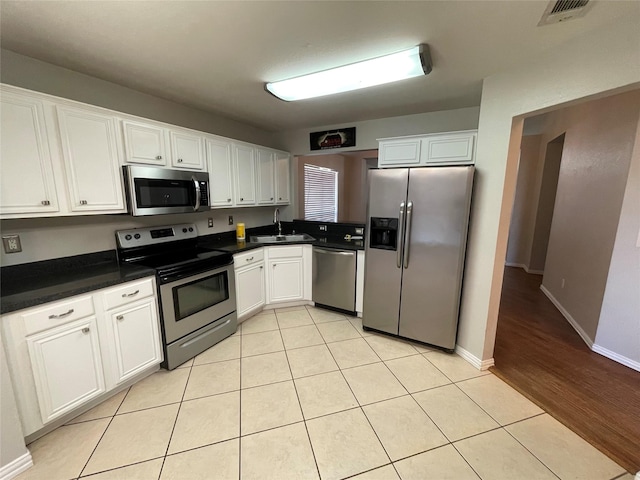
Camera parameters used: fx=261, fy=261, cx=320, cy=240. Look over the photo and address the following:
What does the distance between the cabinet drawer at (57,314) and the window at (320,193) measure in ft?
10.1

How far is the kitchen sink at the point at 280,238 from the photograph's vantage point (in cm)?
355

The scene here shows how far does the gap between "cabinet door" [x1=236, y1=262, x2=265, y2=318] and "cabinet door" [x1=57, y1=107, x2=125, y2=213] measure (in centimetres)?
132

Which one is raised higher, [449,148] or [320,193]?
[449,148]

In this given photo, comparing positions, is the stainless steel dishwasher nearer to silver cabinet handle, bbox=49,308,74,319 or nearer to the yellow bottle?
the yellow bottle

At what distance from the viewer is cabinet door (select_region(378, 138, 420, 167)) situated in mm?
2703

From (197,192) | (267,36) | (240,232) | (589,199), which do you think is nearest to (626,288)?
Answer: (589,199)

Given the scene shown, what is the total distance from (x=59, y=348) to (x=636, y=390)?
4220mm

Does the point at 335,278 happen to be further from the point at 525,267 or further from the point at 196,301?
the point at 525,267

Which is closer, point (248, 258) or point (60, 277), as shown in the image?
point (60, 277)

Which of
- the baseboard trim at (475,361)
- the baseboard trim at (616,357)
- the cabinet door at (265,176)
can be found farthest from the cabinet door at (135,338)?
the baseboard trim at (616,357)

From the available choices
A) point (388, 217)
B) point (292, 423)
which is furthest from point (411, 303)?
point (292, 423)

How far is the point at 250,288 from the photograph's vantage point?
3107 mm

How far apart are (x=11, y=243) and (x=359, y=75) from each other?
278cm

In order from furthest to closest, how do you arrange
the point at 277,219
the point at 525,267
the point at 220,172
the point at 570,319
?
the point at 525,267, the point at 277,219, the point at 570,319, the point at 220,172
